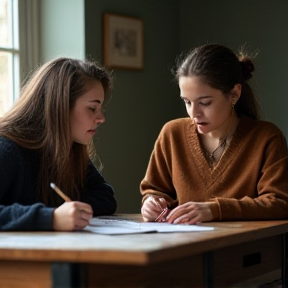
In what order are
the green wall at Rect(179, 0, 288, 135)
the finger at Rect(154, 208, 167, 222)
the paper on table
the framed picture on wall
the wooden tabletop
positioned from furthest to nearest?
the green wall at Rect(179, 0, 288, 135)
the framed picture on wall
the finger at Rect(154, 208, 167, 222)
the paper on table
the wooden tabletop

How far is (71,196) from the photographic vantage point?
2.39 meters

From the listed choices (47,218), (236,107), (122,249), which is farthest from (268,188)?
(122,249)

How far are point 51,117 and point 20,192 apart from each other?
26cm

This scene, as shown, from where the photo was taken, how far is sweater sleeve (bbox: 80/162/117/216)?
7.97 ft

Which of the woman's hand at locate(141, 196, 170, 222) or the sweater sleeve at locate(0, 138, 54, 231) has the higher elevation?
the sweater sleeve at locate(0, 138, 54, 231)

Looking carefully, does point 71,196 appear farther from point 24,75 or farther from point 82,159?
point 24,75

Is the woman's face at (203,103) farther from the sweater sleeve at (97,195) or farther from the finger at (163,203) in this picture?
the sweater sleeve at (97,195)

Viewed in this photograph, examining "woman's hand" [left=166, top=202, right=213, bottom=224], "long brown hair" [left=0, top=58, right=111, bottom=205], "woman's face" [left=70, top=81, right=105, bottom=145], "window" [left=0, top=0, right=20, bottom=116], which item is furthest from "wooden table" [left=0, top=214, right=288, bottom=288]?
"window" [left=0, top=0, right=20, bottom=116]

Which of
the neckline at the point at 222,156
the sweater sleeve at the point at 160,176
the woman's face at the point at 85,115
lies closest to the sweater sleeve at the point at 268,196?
the neckline at the point at 222,156

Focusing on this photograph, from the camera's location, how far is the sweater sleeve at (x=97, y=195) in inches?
95.7

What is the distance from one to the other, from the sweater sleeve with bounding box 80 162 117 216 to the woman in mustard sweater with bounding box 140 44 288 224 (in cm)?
15

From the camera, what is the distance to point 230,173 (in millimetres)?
2475

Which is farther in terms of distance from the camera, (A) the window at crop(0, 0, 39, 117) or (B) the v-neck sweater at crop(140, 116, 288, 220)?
(A) the window at crop(0, 0, 39, 117)

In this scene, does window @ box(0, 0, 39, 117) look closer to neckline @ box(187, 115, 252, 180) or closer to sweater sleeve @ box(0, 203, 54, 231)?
neckline @ box(187, 115, 252, 180)
